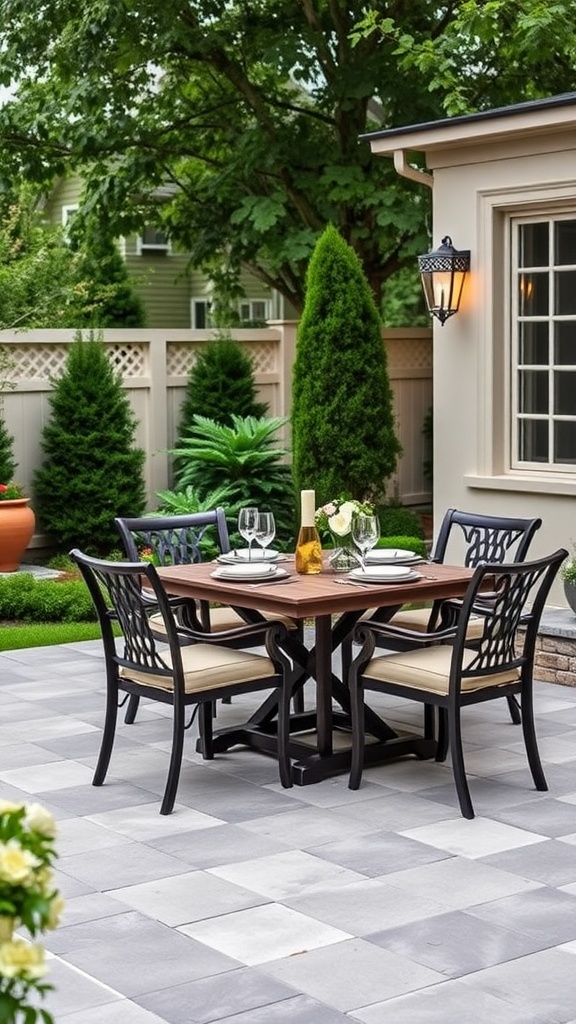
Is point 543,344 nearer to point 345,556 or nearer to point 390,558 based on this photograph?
point 390,558

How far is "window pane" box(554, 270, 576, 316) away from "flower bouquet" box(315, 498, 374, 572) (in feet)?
9.24

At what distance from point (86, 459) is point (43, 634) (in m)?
2.67

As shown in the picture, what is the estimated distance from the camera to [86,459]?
36.5 ft

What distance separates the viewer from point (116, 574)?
5.30 metres

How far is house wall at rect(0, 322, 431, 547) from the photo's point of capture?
11.2 m

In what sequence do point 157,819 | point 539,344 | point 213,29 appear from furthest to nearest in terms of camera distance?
point 213,29, point 539,344, point 157,819

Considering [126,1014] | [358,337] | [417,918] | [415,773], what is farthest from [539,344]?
[126,1014]

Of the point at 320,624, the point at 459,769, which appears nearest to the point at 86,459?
the point at 320,624

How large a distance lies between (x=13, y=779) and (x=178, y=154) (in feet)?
31.0

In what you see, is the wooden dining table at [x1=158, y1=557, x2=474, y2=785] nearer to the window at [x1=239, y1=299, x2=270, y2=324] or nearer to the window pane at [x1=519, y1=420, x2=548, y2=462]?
the window pane at [x1=519, y1=420, x2=548, y2=462]

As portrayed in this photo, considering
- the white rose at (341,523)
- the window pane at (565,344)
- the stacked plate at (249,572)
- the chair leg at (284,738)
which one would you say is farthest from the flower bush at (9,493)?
the chair leg at (284,738)

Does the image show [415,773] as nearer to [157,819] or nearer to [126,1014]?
[157,819]

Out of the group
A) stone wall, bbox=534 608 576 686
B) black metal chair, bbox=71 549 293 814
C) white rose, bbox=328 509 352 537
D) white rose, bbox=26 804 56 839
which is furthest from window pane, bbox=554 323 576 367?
white rose, bbox=26 804 56 839

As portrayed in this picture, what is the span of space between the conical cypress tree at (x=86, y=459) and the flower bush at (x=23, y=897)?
8.96m
